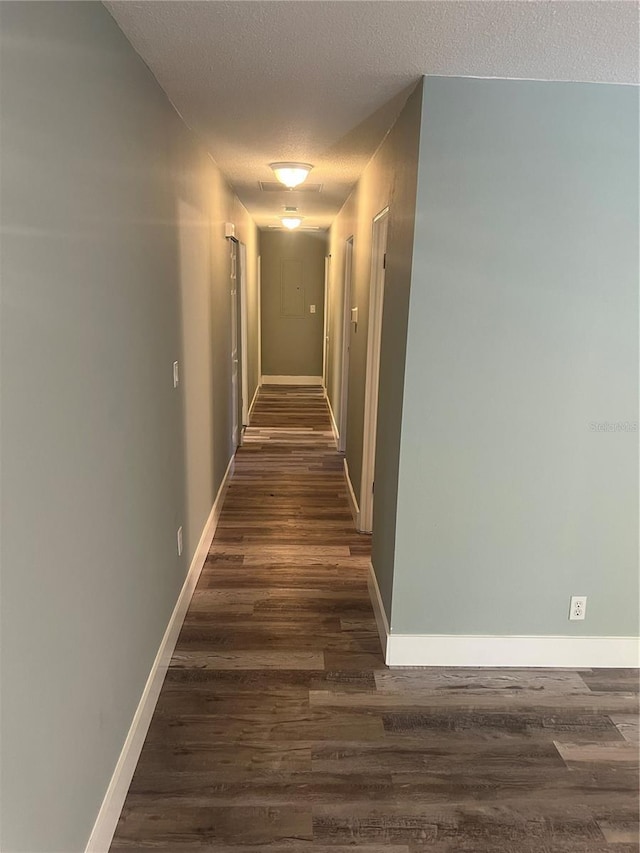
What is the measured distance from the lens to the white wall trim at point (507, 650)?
8.08 feet

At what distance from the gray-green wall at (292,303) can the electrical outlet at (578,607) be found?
7224 millimetres

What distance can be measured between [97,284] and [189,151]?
1.50 m

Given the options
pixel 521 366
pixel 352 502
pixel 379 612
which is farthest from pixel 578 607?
pixel 352 502

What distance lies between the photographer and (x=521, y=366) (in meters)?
2.22

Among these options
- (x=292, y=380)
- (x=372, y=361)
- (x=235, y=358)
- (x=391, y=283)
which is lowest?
(x=292, y=380)

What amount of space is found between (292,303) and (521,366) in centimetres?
723

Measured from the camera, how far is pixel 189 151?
8.96 ft

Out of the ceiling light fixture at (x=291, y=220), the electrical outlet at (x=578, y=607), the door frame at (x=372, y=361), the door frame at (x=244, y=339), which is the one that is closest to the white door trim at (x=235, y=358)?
the door frame at (x=244, y=339)

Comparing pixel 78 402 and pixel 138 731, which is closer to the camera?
pixel 78 402

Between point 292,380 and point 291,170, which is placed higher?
point 291,170

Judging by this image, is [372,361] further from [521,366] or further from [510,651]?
[510,651]

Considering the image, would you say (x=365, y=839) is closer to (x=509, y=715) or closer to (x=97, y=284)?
(x=509, y=715)

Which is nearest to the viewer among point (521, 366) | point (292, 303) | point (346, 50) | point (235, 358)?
point (346, 50)

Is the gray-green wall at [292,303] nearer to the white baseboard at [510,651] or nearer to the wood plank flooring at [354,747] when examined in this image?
the wood plank flooring at [354,747]
